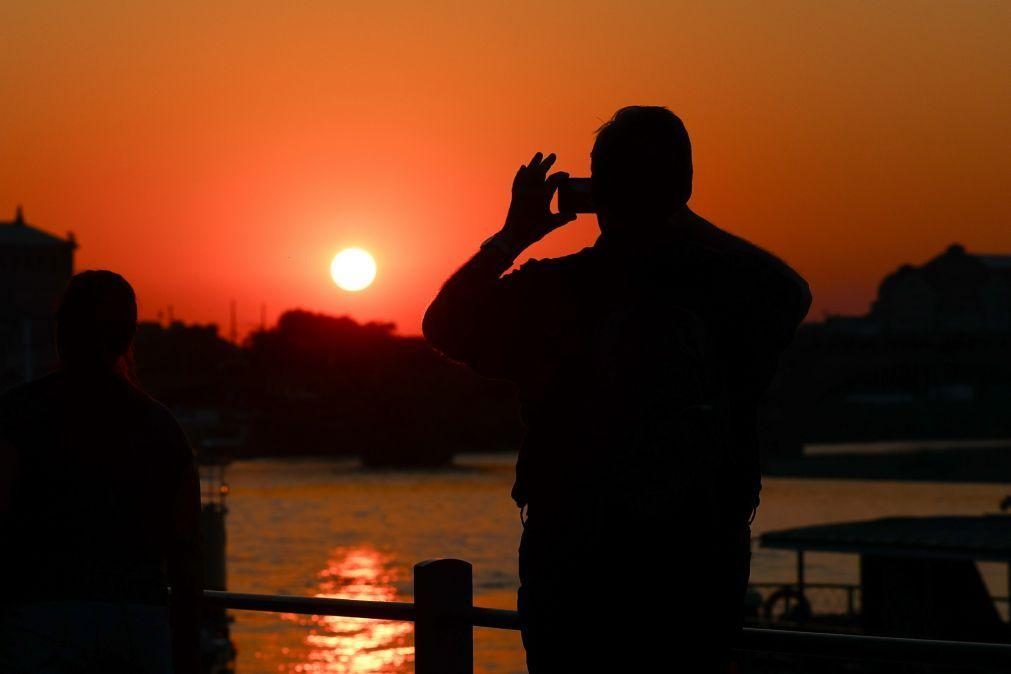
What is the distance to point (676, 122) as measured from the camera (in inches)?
96.0

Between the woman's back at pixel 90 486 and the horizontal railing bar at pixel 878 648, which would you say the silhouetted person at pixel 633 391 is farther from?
the woman's back at pixel 90 486

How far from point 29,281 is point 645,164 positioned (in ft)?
455

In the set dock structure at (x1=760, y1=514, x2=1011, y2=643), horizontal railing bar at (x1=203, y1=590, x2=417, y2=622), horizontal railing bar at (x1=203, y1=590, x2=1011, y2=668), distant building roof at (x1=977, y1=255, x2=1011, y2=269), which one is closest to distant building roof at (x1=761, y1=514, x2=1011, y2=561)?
dock structure at (x1=760, y1=514, x2=1011, y2=643)

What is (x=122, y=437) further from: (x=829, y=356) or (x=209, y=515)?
(x=829, y=356)

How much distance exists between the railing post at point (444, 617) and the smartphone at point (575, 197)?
1540 millimetres

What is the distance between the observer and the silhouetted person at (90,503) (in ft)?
10.00

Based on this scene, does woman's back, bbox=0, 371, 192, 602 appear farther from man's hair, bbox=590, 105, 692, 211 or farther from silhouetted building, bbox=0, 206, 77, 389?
silhouetted building, bbox=0, 206, 77, 389

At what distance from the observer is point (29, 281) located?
13562 centimetres

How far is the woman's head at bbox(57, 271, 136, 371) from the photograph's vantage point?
3.10 m

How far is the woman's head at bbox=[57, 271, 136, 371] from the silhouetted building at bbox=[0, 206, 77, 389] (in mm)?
132840

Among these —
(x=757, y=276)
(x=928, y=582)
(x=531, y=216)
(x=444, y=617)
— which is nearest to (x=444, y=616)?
(x=444, y=617)

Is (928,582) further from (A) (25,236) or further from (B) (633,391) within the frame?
(A) (25,236)

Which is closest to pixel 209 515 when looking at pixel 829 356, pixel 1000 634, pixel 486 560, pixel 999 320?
pixel 486 560

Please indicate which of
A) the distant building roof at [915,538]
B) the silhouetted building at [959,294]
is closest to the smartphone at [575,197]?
the distant building roof at [915,538]
